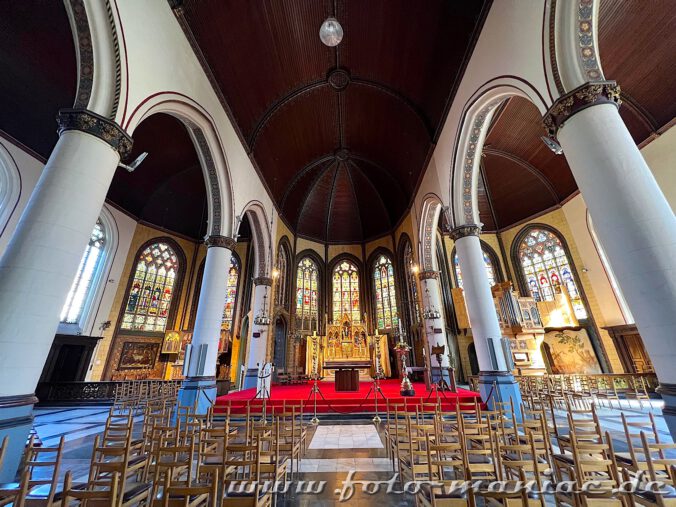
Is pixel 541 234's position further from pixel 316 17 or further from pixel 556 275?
pixel 316 17

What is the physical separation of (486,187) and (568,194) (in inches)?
126

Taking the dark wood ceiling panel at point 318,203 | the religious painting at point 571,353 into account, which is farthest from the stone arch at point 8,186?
the religious painting at point 571,353

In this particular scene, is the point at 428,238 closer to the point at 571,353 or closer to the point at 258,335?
the point at 571,353

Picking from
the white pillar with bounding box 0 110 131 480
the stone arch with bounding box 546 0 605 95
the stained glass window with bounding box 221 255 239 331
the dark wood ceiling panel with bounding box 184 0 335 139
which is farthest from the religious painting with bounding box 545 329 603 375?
the white pillar with bounding box 0 110 131 480

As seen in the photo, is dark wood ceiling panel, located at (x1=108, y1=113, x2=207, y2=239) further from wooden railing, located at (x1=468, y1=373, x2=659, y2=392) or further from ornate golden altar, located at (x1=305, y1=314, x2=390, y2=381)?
wooden railing, located at (x1=468, y1=373, x2=659, y2=392)

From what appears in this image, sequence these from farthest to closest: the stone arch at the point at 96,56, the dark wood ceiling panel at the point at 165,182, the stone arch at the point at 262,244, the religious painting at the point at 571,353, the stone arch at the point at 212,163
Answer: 1. the stone arch at the point at 262,244
2. the religious painting at the point at 571,353
3. the dark wood ceiling panel at the point at 165,182
4. the stone arch at the point at 212,163
5. the stone arch at the point at 96,56

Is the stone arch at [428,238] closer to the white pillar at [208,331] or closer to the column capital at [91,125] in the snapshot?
the white pillar at [208,331]

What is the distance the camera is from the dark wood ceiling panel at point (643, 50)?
6.84 m

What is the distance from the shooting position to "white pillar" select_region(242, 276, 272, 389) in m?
10.9

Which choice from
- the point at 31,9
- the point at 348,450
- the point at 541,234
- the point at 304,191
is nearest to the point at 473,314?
the point at 348,450

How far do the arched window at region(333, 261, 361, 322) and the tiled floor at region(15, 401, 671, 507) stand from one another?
9376 mm

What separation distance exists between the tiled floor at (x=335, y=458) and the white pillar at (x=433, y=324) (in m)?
4.28

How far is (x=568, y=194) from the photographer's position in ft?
40.2

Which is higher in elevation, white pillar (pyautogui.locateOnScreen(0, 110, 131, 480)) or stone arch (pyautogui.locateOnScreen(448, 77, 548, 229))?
stone arch (pyautogui.locateOnScreen(448, 77, 548, 229))
